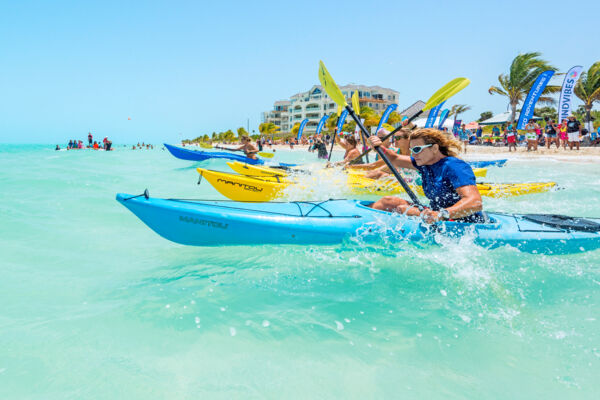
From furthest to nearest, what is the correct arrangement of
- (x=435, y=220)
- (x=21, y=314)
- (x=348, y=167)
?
(x=348, y=167)
(x=435, y=220)
(x=21, y=314)

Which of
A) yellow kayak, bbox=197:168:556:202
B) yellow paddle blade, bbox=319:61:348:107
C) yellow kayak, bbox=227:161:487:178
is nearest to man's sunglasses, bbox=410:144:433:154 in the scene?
yellow paddle blade, bbox=319:61:348:107

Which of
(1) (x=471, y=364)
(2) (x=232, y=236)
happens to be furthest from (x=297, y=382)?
(2) (x=232, y=236)

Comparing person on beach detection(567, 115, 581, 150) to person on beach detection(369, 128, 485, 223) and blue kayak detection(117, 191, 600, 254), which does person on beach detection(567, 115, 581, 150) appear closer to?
blue kayak detection(117, 191, 600, 254)

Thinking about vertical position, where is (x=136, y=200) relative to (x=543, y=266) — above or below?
above

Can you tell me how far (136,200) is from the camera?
3500 mm

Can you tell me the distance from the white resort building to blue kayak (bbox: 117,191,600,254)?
52.7 meters

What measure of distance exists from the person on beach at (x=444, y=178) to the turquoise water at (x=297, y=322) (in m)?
0.41

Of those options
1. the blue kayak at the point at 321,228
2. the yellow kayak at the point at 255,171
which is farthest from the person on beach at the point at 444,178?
the yellow kayak at the point at 255,171

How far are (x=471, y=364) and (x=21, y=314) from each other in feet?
11.0

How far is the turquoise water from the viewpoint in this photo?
211 cm

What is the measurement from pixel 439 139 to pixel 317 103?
63.6m

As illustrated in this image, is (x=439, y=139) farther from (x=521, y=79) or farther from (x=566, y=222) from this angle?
(x=521, y=79)

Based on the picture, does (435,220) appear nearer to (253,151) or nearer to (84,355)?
(84,355)

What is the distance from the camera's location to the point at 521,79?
2577 centimetres
